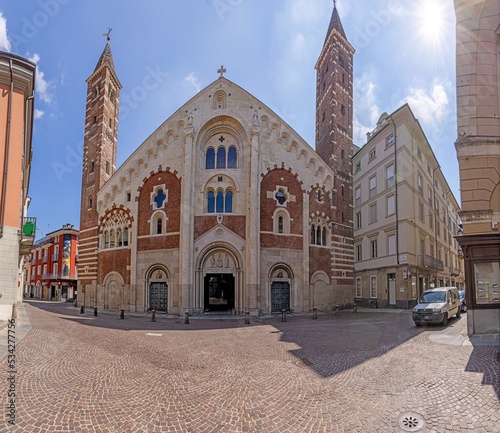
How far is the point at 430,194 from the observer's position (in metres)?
35.2

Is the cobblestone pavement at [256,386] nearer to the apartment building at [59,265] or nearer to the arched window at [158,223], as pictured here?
the arched window at [158,223]

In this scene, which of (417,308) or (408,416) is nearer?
(408,416)

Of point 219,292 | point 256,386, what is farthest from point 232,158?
point 256,386

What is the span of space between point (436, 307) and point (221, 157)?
17167 mm

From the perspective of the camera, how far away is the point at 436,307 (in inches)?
→ 590

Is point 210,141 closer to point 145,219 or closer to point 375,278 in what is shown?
point 145,219

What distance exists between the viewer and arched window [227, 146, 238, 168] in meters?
24.8

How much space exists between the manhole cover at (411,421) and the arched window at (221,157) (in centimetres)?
2121

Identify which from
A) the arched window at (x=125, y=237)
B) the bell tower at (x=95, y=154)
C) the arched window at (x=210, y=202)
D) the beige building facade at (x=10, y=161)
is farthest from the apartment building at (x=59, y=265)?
the beige building facade at (x=10, y=161)

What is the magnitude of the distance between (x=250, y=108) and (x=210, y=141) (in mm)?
4068

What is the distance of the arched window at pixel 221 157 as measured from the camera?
24.8 metres

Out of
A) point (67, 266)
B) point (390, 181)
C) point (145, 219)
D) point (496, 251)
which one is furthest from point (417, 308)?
point (67, 266)

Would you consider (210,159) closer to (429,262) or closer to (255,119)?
(255,119)

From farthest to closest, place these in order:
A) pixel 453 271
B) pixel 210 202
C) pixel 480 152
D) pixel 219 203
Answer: pixel 453 271, pixel 210 202, pixel 219 203, pixel 480 152
